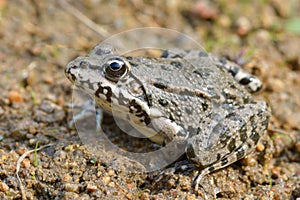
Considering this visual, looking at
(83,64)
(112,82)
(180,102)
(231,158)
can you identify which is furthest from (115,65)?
(231,158)

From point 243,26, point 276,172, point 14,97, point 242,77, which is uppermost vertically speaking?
point 243,26

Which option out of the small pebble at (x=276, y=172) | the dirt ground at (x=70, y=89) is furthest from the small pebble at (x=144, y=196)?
the small pebble at (x=276, y=172)

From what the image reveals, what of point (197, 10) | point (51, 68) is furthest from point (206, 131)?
point (197, 10)

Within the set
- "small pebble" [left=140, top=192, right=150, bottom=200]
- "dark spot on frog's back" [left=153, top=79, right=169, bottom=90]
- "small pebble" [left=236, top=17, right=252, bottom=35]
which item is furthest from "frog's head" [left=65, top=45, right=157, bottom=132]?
"small pebble" [left=236, top=17, right=252, bottom=35]

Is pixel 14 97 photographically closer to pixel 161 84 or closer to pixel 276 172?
pixel 161 84

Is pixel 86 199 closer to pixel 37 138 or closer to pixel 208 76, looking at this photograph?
pixel 37 138

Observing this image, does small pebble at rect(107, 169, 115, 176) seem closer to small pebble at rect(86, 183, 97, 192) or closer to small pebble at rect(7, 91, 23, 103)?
small pebble at rect(86, 183, 97, 192)
